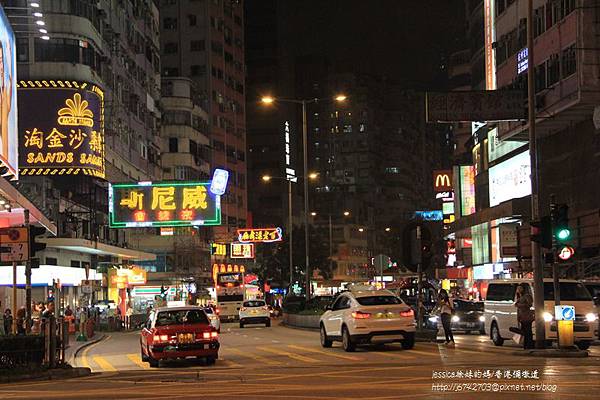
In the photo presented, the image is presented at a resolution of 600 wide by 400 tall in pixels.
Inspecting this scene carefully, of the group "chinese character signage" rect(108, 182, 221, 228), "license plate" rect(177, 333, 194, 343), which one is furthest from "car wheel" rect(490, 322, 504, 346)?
"chinese character signage" rect(108, 182, 221, 228)

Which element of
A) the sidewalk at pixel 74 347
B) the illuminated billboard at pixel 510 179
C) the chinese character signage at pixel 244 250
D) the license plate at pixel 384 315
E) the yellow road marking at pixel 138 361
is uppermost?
the illuminated billboard at pixel 510 179

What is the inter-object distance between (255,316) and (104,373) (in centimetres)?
3240

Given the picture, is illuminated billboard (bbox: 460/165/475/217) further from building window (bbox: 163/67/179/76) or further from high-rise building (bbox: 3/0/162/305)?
building window (bbox: 163/67/179/76)

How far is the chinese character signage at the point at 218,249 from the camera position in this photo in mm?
88750

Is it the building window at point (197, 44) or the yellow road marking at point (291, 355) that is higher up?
the building window at point (197, 44)

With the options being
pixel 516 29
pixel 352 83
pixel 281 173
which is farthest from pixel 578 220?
pixel 352 83

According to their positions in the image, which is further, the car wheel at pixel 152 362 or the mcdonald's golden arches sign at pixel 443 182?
the mcdonald's golden arches sign at pixel 443 182

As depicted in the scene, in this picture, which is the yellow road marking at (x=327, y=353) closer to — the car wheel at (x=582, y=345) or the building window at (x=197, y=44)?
the car wheel at (x=582, y=345)

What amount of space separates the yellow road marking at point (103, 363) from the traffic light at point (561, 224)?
443 inches

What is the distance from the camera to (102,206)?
2454 inches

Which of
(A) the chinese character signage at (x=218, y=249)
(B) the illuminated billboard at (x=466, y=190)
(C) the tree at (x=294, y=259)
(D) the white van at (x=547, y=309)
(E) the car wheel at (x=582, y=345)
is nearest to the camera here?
(D) the white van at (x=547, y=309)

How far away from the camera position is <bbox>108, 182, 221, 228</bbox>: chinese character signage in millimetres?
44562

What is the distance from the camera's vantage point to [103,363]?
26.0 meters

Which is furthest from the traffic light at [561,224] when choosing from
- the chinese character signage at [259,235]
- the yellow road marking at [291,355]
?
the chinese character signage at [259,235]
